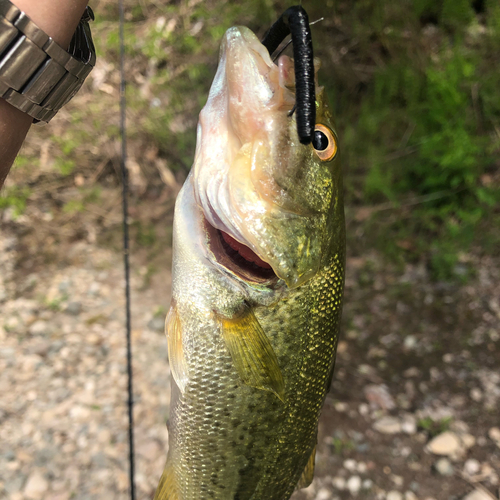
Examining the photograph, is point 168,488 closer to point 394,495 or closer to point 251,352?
point 251,352

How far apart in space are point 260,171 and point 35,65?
0.59 meters

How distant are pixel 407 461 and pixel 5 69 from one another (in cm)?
294

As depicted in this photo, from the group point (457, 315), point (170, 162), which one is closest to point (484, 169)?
point (457, 315)

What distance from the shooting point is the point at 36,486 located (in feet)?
6.89

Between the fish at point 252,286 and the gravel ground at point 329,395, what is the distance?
1.28 metres

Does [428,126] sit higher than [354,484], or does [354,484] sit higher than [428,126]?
[428,126]

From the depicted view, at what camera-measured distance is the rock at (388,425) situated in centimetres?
254

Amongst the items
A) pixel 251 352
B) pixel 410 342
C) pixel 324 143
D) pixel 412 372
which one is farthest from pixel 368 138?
pixel 251 352

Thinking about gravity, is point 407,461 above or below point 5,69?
below

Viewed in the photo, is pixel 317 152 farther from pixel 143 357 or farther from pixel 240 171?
pixel 143 357

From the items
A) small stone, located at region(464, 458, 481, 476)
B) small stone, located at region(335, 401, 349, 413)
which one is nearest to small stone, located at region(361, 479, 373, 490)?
small stone, located at region(335, 401, 349, 413)

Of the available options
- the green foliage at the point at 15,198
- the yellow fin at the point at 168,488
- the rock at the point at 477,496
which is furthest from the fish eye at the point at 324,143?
the green foliage at the point at 15,198

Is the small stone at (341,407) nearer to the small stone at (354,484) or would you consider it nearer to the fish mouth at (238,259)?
the small stone at (354,484)

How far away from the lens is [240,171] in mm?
984
